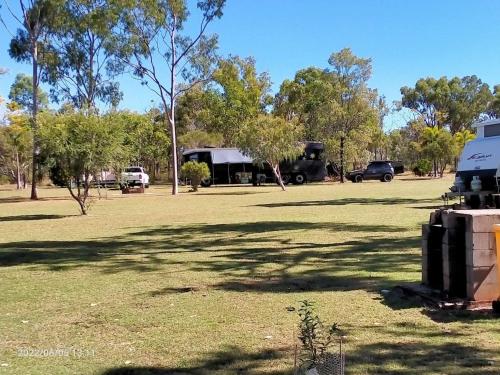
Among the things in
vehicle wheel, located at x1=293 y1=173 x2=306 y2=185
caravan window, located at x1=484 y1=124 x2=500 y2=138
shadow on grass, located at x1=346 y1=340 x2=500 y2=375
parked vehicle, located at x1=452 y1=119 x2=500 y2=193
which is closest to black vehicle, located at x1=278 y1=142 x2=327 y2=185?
vehicle wheel, located at x1=293 y1=173 x2=306 y2=185

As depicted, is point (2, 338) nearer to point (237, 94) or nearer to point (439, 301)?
point (439, 301)

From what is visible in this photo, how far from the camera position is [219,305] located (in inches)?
261

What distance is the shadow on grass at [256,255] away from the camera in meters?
8.05

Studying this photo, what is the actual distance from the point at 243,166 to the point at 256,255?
41.8 metres

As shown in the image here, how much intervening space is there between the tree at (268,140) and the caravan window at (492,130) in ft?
66.4

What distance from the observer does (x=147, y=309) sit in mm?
6586

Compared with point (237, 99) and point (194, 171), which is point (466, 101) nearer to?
point (237, 99)

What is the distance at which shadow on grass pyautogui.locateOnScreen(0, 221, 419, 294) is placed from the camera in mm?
8047

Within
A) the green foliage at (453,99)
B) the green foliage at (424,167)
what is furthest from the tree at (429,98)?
the green foliage at (424,167)

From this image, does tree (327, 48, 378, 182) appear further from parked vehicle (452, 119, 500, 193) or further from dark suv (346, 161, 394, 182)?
parked vehicle (452, 119, 500, 193)

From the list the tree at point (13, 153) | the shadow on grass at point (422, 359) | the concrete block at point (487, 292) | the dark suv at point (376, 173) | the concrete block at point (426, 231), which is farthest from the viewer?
the tree at point (13, 153)

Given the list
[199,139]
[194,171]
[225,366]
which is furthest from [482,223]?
[199,139]

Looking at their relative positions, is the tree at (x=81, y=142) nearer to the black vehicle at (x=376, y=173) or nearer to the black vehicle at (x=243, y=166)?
the black vehicle at (x=243, y=166)

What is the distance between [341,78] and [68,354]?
185 ft
